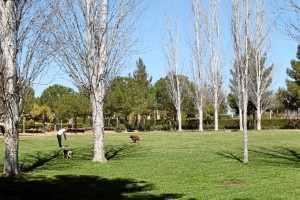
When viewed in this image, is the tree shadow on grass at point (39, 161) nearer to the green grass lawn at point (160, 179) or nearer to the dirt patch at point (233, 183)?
the green grass lawn at point (160, 179)

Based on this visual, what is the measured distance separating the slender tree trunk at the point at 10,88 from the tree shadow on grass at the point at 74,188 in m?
0.67

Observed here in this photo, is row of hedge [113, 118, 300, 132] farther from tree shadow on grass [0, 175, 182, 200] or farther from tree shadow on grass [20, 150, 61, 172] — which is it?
tree shadow on grass [0, 175, 182, 200]

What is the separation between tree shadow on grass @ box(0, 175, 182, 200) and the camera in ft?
26.6

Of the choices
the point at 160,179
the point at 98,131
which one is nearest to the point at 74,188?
the point at 160,179

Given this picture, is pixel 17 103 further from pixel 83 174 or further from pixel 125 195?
pixel 125 195

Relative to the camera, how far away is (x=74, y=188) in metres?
9.18

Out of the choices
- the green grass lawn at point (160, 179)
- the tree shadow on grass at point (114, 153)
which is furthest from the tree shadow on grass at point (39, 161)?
the tree shadow on grass at point (114, 153)

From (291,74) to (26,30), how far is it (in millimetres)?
43847

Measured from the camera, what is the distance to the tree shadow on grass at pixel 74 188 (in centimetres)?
809

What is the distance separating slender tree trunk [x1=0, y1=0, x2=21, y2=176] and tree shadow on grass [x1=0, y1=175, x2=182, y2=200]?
2.19 feet

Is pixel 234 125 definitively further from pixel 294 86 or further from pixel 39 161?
pixel 39 161

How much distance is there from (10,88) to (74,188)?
12.2ft

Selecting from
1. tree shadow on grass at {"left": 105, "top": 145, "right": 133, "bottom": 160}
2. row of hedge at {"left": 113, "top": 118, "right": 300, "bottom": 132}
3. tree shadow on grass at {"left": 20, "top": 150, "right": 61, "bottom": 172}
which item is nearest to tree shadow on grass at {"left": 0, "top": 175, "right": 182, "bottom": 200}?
tree shadow on grass at {"left": 20, "top": 150, "right": 61, "bottom": 172}

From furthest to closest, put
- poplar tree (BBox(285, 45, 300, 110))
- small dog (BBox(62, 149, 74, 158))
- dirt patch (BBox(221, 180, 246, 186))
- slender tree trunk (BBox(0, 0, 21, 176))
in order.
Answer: poplar tree (BBox(285, 45, 300, 110))
small dog (BBox(62, 149, 74, 158))
slender tree trunk (BBox(0, 0, 21, 176))
dirt patch (BBox(221, 180, 246, 186))
